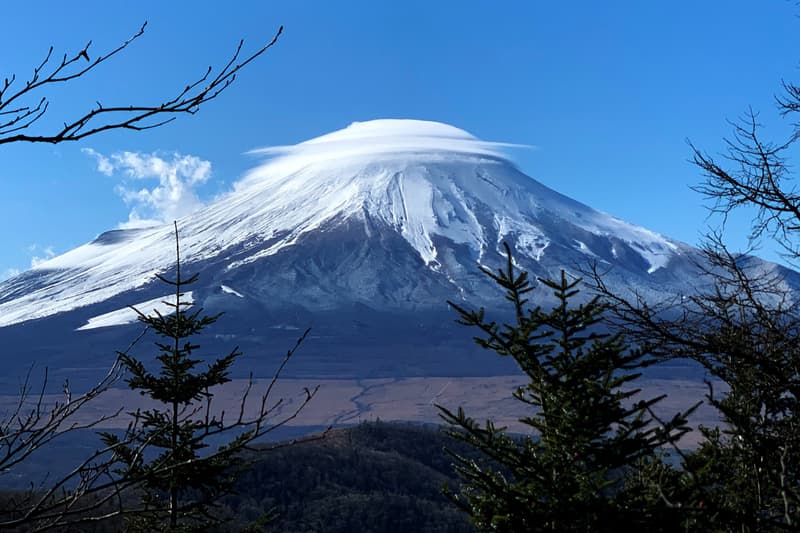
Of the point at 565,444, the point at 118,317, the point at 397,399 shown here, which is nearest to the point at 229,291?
the point at 118,317

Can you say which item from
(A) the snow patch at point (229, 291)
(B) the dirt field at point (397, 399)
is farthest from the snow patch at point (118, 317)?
(B) the dirt field at point (397, 399)

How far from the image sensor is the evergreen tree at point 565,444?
5152mm

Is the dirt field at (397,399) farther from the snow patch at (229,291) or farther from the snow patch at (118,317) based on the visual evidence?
the snow patch at (118,317)

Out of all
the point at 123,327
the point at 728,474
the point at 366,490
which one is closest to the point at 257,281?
the point at 123,327

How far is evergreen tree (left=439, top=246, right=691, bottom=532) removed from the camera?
16.9 feet

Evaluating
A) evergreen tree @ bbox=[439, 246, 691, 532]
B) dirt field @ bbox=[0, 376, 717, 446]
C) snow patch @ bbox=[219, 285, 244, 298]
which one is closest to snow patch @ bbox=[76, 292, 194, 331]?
snow patch @ bbox=[219, 285, 244, 298]

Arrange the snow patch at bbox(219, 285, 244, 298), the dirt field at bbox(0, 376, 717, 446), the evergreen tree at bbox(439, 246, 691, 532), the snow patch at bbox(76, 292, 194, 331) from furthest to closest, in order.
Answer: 1. the snow patch at bbox(219, 285, 244, 298)
2. the snow patch at bbox(76, 292, 194, 331)
3. the dirt field at bbox(0, 376, 717, 446)
4. the evergreen tree at bbox(439, 246, 691, 532)

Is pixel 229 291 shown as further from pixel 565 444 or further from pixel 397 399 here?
pixel 565 444

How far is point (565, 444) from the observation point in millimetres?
5527

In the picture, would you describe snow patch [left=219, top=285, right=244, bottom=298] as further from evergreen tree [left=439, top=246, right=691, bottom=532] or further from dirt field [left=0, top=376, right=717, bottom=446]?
evergreen tree [left=439, top=246, right=691, bottom=532]

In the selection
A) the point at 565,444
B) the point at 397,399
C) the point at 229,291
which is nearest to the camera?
the point at 565,444

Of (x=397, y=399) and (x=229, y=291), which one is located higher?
(x=229, y=291)

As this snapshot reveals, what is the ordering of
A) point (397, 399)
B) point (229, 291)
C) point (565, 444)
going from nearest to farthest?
1. point (565, 444)
2. point (397, 399)
3. point (229, 291)

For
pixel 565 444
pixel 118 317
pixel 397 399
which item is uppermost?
pixel 118 317
